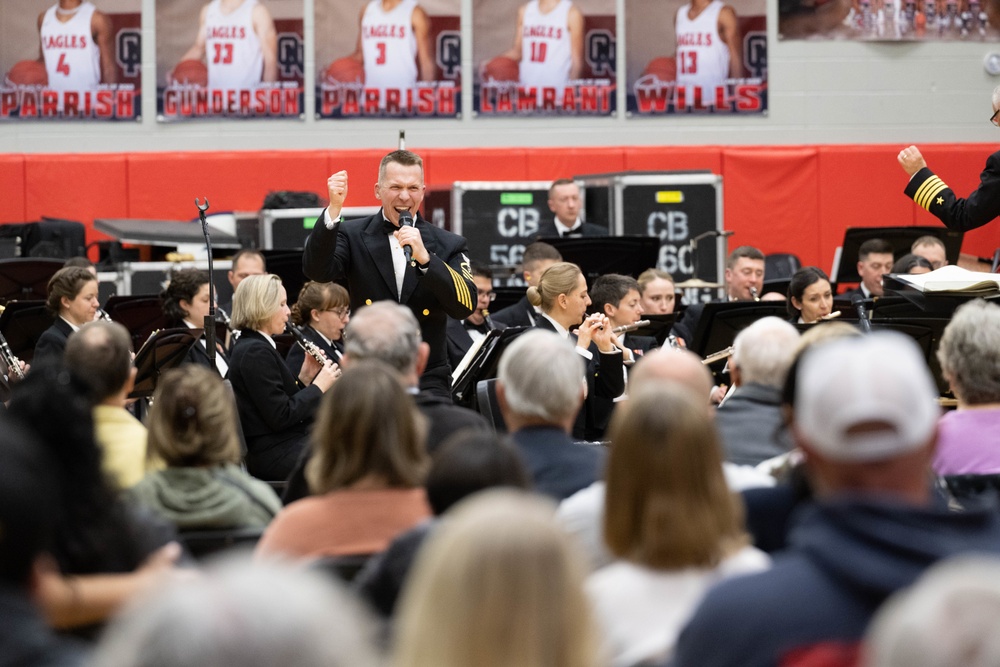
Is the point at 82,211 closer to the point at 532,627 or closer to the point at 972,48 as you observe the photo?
the point at 972,48

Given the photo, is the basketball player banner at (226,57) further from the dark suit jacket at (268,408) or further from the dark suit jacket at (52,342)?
the dark suit jacket at (268,408)

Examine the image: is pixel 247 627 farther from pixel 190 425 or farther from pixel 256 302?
pixel 256 302

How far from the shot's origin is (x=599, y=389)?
577 cm

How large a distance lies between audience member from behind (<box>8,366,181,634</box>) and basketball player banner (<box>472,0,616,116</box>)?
9.28 m

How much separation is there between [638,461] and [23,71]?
9894 mm

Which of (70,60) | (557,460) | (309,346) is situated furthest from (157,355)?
(70,60)

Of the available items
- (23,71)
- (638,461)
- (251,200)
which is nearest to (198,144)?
(251,200)

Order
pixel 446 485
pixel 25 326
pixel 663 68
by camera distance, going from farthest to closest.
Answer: pixel 663 68, pixel 25 326, pixel 446 485

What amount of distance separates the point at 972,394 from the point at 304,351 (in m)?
3.30

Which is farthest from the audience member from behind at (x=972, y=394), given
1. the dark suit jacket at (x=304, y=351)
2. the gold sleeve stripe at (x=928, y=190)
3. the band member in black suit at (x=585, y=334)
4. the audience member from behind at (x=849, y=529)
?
the dark suit jacket at (x=304, y=351)

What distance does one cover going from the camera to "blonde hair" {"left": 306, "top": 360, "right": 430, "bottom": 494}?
2.78 meters

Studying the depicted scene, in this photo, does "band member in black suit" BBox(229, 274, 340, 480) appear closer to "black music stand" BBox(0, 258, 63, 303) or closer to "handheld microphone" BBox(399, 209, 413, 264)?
"handheld microphone" BBox(399, 209, 413, 264)

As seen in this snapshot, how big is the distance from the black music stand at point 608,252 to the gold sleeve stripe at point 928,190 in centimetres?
242

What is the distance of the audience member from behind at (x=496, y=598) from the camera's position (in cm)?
143
